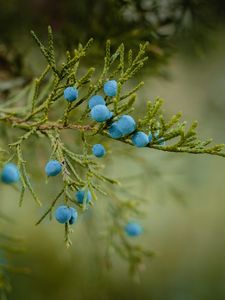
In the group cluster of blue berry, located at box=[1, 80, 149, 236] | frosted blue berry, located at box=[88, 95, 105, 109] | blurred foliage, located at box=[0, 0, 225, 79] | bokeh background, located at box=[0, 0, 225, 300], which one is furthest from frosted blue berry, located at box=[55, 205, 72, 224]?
blurred foliage, located at box=[0, 0, 225, 79]

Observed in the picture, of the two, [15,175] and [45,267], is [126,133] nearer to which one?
[15,175]

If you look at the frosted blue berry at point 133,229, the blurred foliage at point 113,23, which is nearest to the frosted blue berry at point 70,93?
the blurred foliage at point 113,23

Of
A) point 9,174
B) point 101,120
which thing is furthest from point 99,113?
point 9,174

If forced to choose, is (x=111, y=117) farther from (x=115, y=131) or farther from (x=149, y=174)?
(x=149, y=174)

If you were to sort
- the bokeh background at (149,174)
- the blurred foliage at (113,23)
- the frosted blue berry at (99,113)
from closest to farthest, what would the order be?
the frosted blue berry at (99,113)
the blurred foliage at (113,23)
the bokeh background at (149,174)

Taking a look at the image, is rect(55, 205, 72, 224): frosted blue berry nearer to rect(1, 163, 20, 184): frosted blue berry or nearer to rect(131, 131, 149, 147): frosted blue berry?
rect(131, 131, 149, 147): frosted blue berry

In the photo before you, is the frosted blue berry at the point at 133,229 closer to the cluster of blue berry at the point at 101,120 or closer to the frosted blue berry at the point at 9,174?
the frosted blue berry at the point at 9,174
